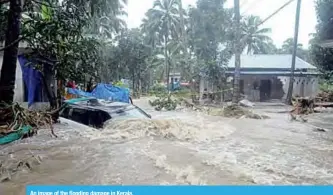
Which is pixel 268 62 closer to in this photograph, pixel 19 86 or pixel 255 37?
pixel 255 37

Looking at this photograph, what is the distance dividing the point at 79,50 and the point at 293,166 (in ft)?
16.1

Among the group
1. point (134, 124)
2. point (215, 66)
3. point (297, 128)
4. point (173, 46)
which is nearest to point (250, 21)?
point (173, 46)

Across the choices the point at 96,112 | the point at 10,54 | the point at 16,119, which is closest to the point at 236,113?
the point at 96,112

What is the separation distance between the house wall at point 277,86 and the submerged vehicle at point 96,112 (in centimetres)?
1655

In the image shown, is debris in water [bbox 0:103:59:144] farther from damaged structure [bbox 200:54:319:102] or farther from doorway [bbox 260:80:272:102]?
doorway [bbox 260:80:272:102]

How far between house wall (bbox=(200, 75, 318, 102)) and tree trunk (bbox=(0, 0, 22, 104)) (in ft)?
66.6

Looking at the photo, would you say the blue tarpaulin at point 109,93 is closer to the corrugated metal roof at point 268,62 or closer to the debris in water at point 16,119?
the debris in water at point 16,119

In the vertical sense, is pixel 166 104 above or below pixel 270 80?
below

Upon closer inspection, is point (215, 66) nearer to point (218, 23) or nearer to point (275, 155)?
point (218, 23)

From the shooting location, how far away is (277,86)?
28.8 meters

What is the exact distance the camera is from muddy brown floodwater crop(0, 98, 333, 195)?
6.25 m

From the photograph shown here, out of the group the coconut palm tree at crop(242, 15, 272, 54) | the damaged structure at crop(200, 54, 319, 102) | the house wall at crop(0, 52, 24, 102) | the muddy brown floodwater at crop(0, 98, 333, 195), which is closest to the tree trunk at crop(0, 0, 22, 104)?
the muddy brown floodwater at crop(0, 98, 333, 195)

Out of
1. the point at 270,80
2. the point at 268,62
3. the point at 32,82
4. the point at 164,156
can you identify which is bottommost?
the point at 164,156

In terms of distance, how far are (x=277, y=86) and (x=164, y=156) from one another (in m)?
22.8
